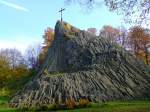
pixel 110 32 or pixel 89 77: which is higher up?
pixel 110 32

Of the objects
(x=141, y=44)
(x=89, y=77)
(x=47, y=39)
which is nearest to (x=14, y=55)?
(x=47, y=39)

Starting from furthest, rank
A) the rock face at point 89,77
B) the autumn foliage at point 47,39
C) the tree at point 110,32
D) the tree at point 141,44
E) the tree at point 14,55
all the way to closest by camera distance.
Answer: the tree at point 14,55
the tree at point 110,32
the autumn foliage at point 47,39
the tree at point 141,44
the rock face at point 89,77

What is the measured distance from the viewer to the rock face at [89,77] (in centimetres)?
3512

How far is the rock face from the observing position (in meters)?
35.1

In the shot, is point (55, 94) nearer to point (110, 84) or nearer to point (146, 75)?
point (110, 84)

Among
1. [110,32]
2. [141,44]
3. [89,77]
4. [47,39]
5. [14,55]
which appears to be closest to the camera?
[89,77]

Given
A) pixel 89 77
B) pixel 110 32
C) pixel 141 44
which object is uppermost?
pixel 110 32

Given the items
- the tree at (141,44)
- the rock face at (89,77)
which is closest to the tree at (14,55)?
the tree at (141,44)

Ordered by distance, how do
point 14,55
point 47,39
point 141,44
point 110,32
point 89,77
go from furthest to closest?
point 14,55 < point 110,32 < point 47,39 < point 141,44 < point 89,77

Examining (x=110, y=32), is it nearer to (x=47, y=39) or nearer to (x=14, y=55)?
(x=47, y=39)

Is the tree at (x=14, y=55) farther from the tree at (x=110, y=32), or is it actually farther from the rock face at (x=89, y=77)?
the rock face at (x=89, y=77)

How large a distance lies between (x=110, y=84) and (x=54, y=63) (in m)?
11.4

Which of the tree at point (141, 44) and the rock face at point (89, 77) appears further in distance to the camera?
the tree at point (141, 44)

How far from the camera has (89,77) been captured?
37250mm
